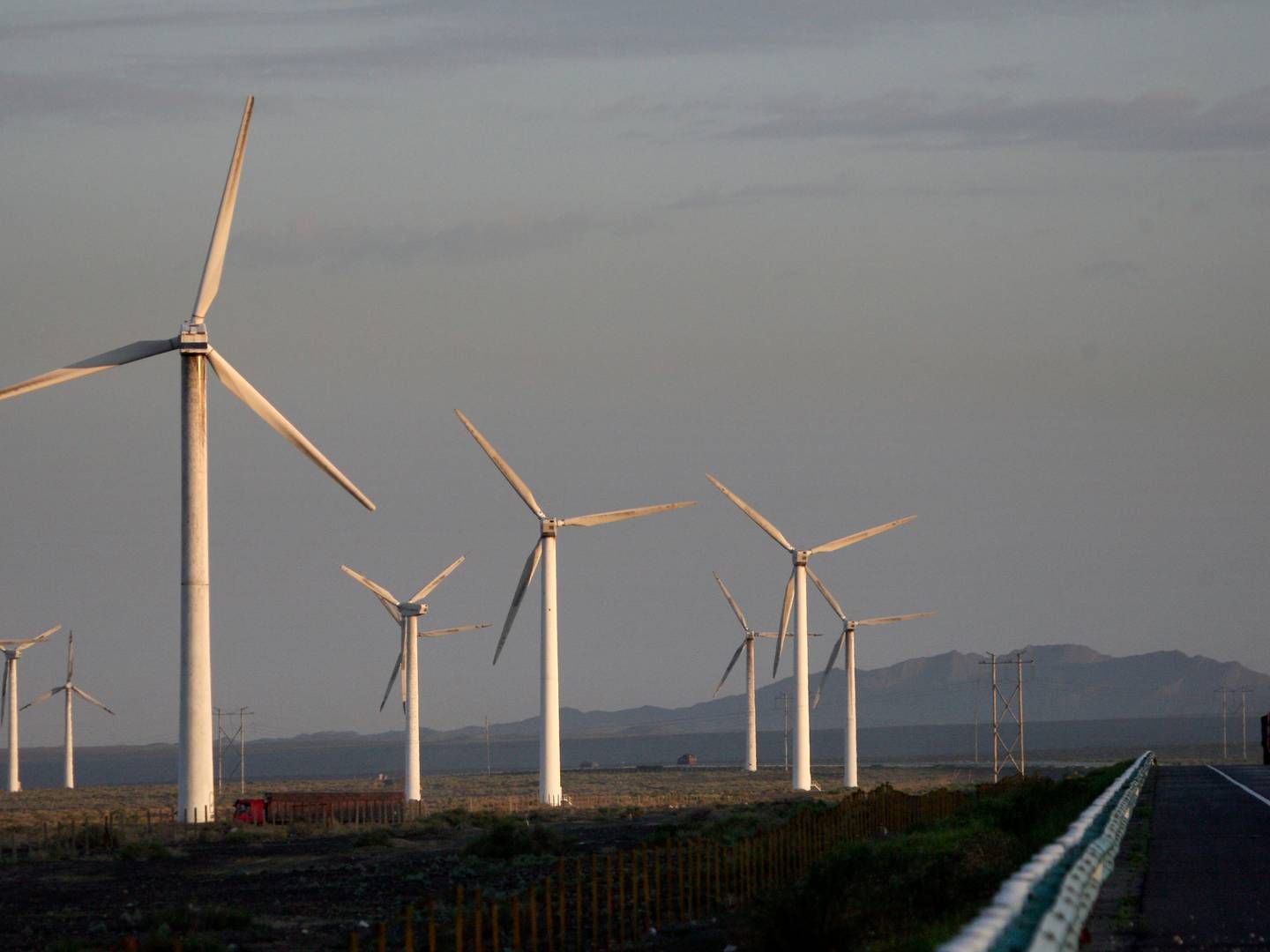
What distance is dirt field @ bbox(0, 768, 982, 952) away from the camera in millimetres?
31031

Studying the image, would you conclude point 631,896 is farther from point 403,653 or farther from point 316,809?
point 403,653

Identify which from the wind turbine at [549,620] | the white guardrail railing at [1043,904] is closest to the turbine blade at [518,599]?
the wind turbine at [549,620]

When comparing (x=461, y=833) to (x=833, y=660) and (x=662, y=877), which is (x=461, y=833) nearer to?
(x=662, y=877)

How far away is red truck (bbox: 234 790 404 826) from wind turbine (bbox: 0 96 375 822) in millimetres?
7674

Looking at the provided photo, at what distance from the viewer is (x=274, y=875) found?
43844 millimetres

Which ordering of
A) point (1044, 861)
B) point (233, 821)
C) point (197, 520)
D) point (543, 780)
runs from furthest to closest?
1. point (543, 780)
2. point (233, 821)
3. point (197, 520)
4. point (1044, 861)

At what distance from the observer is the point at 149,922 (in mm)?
31891

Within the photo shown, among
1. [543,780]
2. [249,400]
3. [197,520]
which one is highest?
[249,400]

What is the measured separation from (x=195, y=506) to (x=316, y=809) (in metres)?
17.0

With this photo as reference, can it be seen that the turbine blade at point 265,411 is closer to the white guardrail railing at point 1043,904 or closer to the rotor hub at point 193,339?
the rotor hub at point 193,339

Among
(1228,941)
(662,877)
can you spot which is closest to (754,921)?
(1228,941)

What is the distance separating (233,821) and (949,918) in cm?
4962

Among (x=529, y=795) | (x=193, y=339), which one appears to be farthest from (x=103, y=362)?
(x=529, y=795)

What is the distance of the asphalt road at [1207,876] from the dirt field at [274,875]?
11.6 metres
